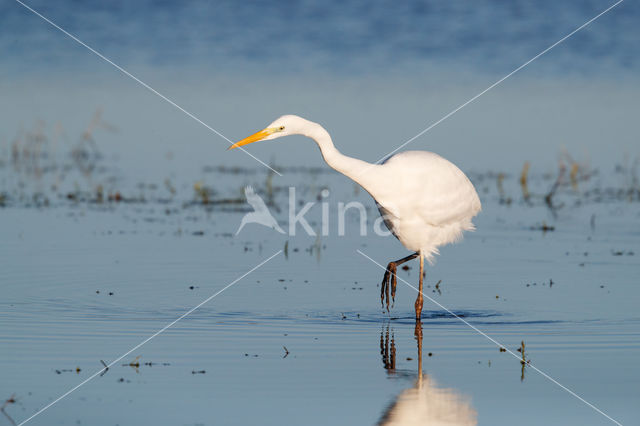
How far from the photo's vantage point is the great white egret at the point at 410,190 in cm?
850

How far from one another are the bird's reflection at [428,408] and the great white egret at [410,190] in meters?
Answer: 2.44

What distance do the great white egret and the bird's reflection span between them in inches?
96.1

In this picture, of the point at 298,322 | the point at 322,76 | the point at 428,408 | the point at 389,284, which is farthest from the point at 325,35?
the point at 428,408

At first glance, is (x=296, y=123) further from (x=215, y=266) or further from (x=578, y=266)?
(x=578, y=266)

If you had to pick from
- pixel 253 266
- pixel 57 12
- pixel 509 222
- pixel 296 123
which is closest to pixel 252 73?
pixel 57 12

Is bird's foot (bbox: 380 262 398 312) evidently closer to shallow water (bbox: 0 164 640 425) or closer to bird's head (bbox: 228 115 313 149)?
shallow water (bbox: 0 164 640 425)

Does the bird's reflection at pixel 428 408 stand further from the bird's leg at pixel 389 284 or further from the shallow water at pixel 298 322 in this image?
the bird's leg at pixel 389 284

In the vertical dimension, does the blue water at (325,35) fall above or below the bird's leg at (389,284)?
above

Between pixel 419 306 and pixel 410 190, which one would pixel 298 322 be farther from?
pixel 410 190

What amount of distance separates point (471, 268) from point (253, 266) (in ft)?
7.93

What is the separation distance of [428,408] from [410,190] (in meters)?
3.63

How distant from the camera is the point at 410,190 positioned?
9.15 metres

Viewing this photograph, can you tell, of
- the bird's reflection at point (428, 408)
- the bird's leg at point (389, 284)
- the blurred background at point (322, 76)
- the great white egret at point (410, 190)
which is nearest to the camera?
the bird's reflection at point (428, 408)

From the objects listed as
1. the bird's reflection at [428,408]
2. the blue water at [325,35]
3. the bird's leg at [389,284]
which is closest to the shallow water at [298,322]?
the bird's reflection at [428,408]
